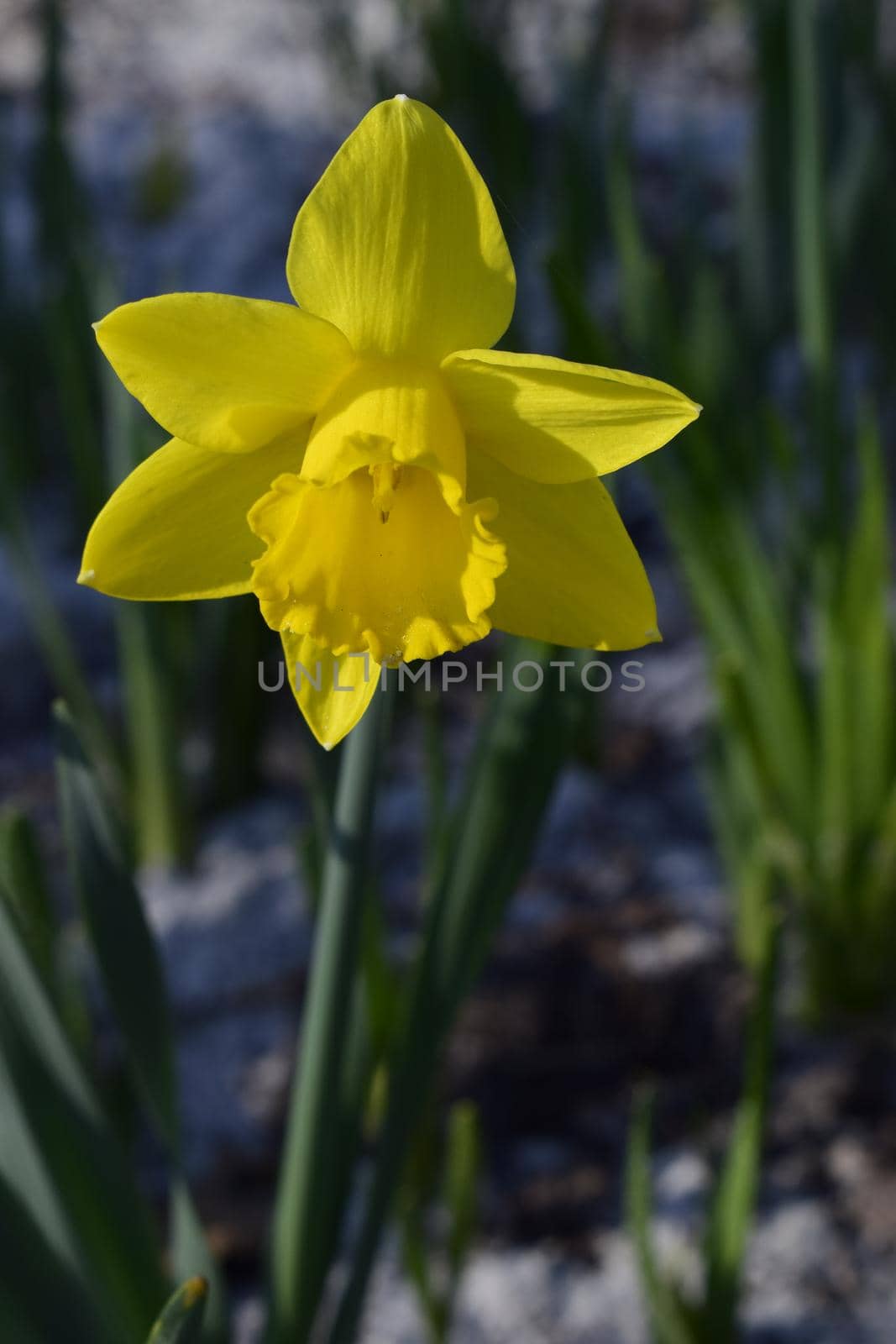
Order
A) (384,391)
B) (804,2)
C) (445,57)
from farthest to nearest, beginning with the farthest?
1. (445,57)
2. (804,2)
3. (384,391)

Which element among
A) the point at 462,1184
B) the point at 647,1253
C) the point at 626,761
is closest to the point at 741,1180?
the point at 647,1253

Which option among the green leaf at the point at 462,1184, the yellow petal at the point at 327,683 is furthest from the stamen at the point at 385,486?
the green leaf at the point at 462,1184

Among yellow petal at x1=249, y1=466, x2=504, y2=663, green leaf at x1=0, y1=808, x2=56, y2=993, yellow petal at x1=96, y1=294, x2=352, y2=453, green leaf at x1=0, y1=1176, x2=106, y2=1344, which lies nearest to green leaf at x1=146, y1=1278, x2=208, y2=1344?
green leaf at x1=0, y1=1176, x2=106, y2=1344

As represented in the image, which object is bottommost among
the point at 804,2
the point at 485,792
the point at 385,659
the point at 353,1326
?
the point at 353,1326

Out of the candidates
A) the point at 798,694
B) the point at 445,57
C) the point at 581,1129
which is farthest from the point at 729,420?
the point at 445,57

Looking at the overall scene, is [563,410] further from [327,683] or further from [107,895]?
[107,895]

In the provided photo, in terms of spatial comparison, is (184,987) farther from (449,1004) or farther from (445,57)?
(445,57)
